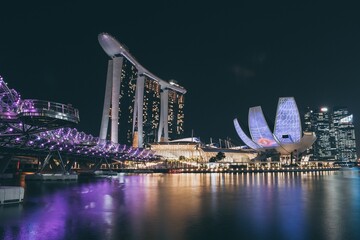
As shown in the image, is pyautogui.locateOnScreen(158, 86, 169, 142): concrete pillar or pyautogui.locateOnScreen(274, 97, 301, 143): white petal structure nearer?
pyautogui.locateOnScreen(274, 97, 301, 143): white petal structure

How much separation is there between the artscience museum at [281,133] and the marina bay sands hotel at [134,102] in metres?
34.8

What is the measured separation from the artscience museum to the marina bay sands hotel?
114 ft

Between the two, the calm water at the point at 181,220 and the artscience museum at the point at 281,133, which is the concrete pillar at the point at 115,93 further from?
the calm water at the point at 181,220

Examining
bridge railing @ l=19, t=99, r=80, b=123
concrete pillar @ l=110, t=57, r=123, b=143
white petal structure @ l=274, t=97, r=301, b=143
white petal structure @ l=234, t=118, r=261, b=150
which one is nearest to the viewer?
bridge railing @ l=19, t=99, r=80, b=123

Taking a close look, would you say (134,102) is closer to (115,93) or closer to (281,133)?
(115,93)

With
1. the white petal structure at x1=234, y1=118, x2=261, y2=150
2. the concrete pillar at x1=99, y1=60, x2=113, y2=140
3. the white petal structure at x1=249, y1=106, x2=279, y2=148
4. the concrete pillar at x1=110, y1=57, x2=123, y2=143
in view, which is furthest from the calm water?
the white petal structure at x1=234, y1=118, x2=261, y2=150

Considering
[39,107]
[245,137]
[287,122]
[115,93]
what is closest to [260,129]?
[287,122]

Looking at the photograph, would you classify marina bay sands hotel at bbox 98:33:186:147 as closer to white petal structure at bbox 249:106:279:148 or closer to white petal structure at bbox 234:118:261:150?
white petal structure at bbox 234:118:261:150

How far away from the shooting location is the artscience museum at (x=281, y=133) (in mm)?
107562

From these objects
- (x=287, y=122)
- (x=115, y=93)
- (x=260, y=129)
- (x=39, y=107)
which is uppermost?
(x=115, y=93)

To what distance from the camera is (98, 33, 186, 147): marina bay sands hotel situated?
83312mm

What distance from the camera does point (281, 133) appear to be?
111000mm

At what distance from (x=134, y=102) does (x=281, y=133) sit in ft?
152

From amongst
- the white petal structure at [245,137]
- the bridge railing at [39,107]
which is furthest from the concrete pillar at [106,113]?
the bridge railing at [39,107]
